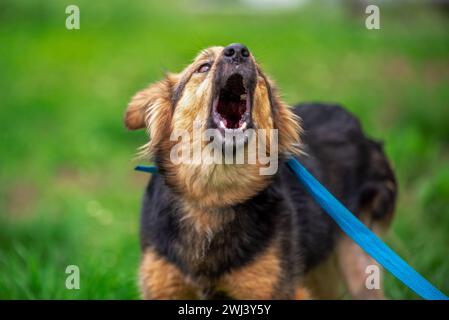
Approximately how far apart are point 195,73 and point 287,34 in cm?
863

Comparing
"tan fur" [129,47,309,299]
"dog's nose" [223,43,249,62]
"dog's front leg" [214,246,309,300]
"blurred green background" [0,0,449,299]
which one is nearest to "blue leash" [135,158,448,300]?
"tan fur" [129,47,309,299]

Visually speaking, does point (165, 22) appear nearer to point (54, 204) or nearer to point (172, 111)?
point (54, 204)

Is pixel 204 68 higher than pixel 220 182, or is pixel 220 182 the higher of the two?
pixel 204 68

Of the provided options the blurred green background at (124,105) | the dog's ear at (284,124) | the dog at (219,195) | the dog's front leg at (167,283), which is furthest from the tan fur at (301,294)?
the blurred green background at (124,105)

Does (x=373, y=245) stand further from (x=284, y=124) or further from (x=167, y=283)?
(x=167, y=283)

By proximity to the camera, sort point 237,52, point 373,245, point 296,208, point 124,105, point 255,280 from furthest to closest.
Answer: point 124,105 < point 296,208 < point 255,280 < point 237,52 < point 373,245

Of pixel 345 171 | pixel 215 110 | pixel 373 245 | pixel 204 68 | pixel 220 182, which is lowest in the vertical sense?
pixel 373 245

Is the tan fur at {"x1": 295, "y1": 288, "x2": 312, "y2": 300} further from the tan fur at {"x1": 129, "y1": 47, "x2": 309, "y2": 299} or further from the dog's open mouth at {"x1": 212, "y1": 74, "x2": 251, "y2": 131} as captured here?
the dog's open mouth at {"x1": 212, "y1": 74, "x2": 251, "y2": 131}

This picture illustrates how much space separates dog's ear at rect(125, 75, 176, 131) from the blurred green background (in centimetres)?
42

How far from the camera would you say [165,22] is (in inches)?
513

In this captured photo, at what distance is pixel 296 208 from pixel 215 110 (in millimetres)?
873

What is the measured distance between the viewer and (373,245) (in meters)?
3.19

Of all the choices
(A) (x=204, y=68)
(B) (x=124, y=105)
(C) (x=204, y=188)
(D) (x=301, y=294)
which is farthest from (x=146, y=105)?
(B) (x=124, y=105)

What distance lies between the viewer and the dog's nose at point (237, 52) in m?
3.38
